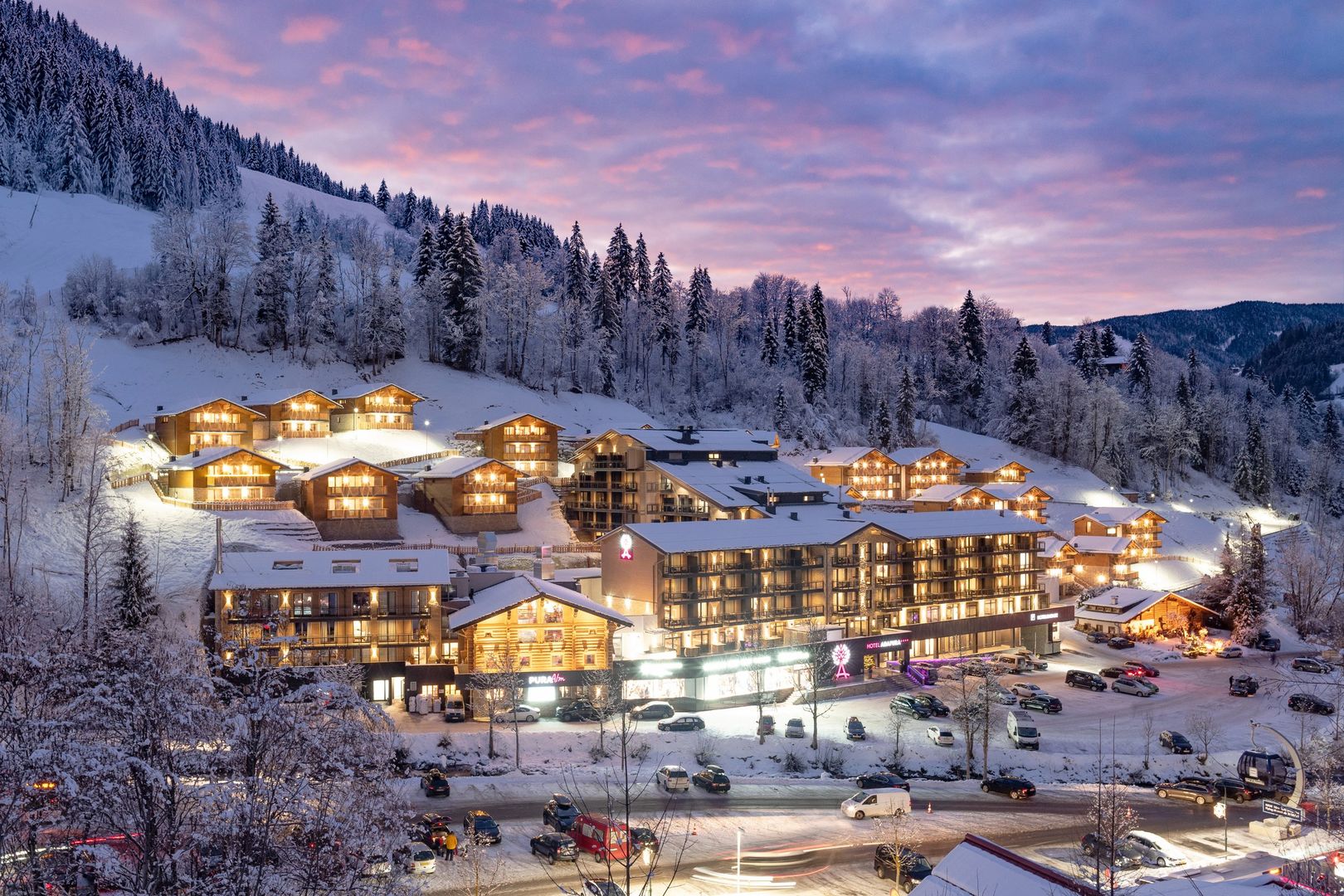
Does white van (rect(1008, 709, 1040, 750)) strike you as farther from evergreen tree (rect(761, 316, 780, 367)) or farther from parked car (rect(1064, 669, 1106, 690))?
evergreen tree (rect(761, 316, 780, 367))

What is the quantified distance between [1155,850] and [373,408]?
261ft

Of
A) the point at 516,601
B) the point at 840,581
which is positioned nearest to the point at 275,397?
the point at 516,601

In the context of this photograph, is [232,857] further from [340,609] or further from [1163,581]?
[1163,581]

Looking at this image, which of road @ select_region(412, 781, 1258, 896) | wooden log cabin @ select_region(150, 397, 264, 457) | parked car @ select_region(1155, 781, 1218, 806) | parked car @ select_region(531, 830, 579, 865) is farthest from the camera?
wooden log cabin @ select_region(150, 397, 264, 457)

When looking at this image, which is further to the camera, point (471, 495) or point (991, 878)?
point (471, 495)

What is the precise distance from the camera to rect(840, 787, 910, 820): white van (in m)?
37.3

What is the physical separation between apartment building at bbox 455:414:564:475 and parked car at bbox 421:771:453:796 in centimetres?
5215

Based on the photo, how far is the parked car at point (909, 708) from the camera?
5416 cm

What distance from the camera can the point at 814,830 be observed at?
36.0 m

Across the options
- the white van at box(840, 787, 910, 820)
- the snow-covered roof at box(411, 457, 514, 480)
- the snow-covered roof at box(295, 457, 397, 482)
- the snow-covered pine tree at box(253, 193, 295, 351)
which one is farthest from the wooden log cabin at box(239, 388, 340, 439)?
the white van at box(840, 787, 910, 820)

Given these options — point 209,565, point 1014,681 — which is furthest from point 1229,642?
point 209,565

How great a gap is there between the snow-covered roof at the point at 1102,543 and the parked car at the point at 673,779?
65.4 m

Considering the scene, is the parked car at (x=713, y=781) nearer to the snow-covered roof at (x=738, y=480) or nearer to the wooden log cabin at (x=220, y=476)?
the snow-covered roof at (x=738, y=480)

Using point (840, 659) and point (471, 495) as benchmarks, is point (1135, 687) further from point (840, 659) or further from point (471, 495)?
point (471, 495)
